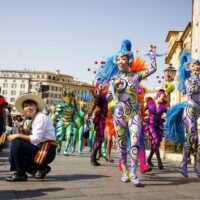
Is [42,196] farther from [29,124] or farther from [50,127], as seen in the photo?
[29,124]

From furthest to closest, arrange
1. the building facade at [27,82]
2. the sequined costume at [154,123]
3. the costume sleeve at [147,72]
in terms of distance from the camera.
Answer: the building facade at [27,82] → the sequined costume at [154,123] → the costume sleeve at [147,72]

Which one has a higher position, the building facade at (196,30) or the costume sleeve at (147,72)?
the building facade at (196,30)

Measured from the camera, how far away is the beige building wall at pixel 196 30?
19.8 m

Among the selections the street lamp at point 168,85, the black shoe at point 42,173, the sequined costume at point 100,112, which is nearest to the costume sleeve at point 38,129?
the black shoe at point 42,173

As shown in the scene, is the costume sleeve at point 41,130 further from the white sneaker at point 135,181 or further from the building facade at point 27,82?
the building facade at point 27,82

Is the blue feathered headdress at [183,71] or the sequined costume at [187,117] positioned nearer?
the sequined costume at [187,117]

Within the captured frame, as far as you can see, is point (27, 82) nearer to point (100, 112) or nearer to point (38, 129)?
point (100, 112)

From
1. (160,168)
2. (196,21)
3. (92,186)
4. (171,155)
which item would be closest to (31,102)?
(92,186)

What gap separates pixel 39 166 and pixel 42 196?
1.46 metres

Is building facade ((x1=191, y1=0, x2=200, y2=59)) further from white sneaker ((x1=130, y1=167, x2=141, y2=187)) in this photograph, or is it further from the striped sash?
the striped sash

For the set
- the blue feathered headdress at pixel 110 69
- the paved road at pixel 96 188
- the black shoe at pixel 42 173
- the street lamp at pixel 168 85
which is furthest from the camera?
the street lamp at pixel 168 85

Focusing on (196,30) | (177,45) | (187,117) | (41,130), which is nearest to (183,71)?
(187,117)

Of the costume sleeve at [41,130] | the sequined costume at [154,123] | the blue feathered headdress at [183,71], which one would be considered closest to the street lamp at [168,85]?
the sequined costume at [154,123]

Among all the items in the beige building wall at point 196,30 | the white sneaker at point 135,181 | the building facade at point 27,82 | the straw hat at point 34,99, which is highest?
the building facade at point 27,82
